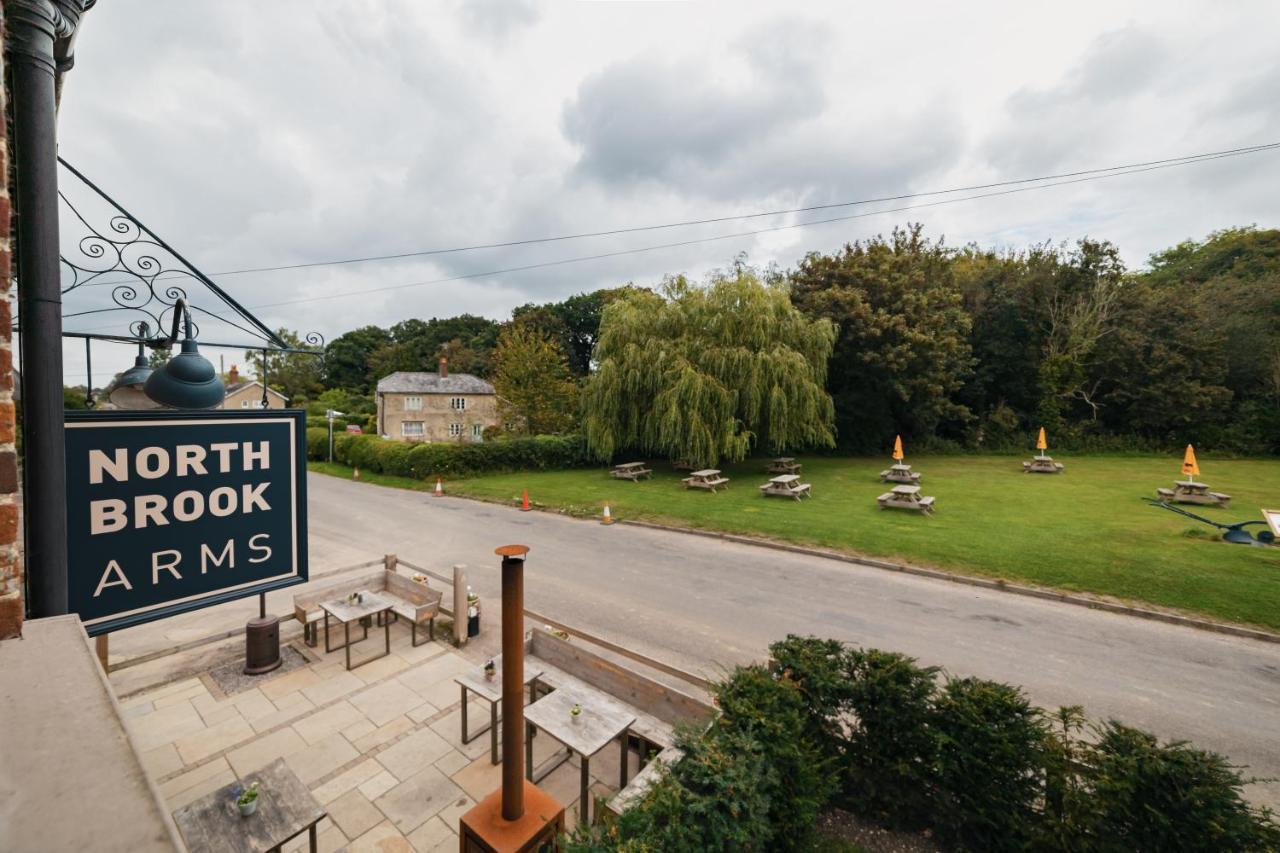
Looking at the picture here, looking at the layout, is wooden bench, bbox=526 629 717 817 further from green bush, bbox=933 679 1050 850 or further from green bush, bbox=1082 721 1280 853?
green bush, bbox=1082 721 1280 853

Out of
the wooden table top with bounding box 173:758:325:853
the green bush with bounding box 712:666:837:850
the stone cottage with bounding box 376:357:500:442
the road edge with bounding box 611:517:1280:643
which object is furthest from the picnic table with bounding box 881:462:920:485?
the stone cottage with bounding box 376:357:500:442

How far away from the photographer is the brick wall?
5.03ft

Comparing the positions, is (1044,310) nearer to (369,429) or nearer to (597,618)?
(597,618)

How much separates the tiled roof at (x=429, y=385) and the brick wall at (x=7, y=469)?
3793 cm

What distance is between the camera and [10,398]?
5.02 ft

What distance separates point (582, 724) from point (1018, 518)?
13972mm

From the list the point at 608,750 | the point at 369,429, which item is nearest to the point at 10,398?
the point at 608,750

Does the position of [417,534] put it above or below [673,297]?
below

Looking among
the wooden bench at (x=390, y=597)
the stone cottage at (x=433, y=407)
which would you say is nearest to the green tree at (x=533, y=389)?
the stone cottage at (x=433, y=407)

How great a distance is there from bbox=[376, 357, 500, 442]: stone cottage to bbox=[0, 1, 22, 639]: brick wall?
3463cm

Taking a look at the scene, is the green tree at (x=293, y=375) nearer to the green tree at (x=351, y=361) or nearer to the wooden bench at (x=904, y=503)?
the green tree at (x=351, y=361)

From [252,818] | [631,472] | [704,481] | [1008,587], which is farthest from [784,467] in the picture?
[252,818]

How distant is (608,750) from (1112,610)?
8.60m

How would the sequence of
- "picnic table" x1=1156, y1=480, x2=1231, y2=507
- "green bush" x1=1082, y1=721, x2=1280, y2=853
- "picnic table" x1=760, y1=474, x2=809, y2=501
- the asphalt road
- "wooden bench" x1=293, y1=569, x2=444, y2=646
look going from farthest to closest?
"picnic table" x1=760, y1=474, x2=809, y2=501
"picnic table" x1=1156, y1=480, x2=1231, y2=507
"wooden bench" x1=293, y1=569, x2=444, y2=646
the asphalt road
"green bush" x1=1082, y1=721, x2=1280, y2=853
